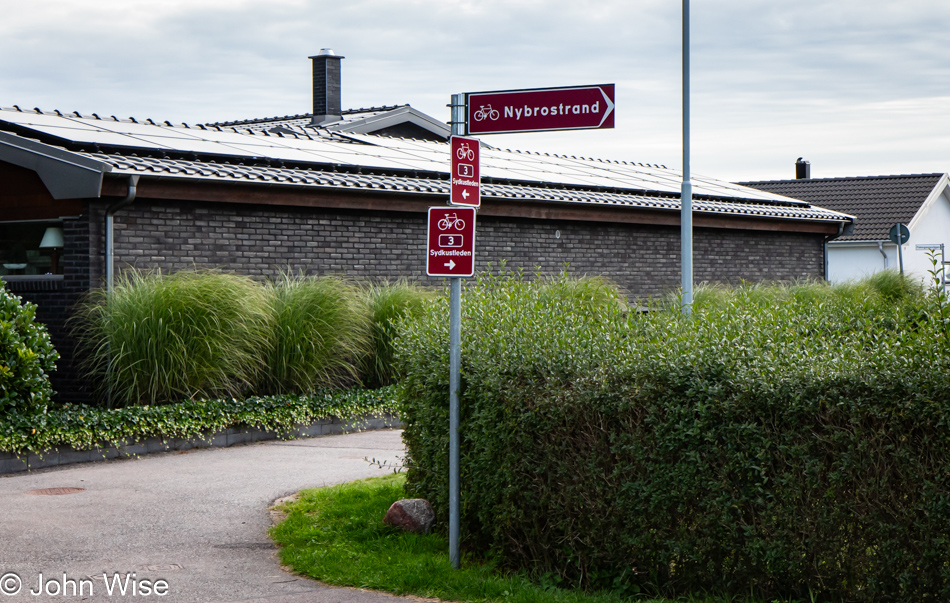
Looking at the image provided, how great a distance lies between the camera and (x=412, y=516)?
6820 millimetres

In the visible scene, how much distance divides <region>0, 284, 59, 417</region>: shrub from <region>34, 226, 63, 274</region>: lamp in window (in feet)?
7.42

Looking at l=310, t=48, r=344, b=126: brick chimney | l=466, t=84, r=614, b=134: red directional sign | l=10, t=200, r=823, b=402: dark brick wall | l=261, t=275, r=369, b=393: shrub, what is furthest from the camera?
l=310, t=48, r=344, b=126: brick chimney

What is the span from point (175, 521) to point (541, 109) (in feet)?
13.8

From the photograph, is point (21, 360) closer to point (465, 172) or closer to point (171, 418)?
point (171, 418)

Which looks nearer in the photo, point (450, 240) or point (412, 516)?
point (450, 240)

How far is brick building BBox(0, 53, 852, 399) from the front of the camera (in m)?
12.6

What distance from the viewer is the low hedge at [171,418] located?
401 inches

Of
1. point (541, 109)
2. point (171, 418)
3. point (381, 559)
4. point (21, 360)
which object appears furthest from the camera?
point (171, 418)

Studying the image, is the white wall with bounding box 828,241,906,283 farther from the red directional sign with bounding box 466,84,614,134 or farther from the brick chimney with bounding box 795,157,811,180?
the red directional sign with bounding box 466,84,614,134

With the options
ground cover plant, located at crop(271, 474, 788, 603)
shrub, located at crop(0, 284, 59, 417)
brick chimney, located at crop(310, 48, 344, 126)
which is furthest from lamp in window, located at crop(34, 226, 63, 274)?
brick chimney, located at crop(310, 48, 344, 126)

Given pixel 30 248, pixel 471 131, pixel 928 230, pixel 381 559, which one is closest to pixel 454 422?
pixel 381 559

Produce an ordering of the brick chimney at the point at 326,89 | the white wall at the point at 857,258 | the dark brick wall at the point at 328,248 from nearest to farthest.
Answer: the dark brick wall at the point at 328,248 → the brick chimney at the point at 326,89 → the white wall at the point at 857,258

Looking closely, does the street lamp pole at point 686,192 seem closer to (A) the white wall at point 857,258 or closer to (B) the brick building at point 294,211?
(B) the brick building at point 294,211

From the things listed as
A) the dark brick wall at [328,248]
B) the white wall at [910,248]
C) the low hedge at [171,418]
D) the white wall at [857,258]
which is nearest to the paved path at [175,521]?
the low hedge at [171,418]
